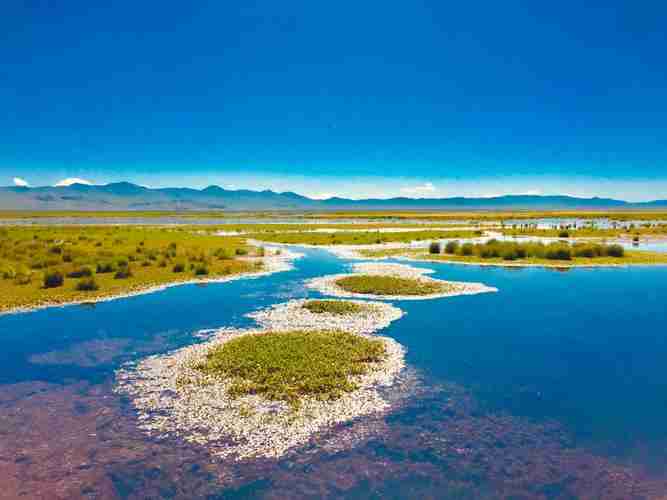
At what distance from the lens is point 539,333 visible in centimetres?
1988

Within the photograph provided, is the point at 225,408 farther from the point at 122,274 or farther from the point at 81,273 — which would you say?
the point at 81,273

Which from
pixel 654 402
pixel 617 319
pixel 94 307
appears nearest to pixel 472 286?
pixel 617 319

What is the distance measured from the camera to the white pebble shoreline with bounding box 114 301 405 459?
10942mm

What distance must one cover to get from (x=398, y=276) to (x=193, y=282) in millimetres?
13821

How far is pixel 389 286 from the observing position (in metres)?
28.9

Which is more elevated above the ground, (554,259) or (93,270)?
(554,259)

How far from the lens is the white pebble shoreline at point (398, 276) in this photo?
89.1 feet

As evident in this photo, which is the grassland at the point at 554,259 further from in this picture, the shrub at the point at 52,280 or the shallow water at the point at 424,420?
the shrub at the point at 52,280

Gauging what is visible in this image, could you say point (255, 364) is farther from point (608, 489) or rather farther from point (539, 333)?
point (539, 333)

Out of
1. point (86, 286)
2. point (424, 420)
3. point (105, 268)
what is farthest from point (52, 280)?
point (424, 420)

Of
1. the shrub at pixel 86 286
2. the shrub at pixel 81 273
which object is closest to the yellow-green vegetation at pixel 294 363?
the shrub at pixel 86 286

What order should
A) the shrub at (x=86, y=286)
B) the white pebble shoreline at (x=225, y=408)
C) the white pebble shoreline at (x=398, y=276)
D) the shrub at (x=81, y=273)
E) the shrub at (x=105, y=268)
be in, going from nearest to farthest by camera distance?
the white pebble shoreline at (x=225, y=408), the white pebble shoreline at (x=398, y=276), the shrub at (x=86, y=286), the shrub at (x=81, y=273), the shrub at (x=105, y=268)

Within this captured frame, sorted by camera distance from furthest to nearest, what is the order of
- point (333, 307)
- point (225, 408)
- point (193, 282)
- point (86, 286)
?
point (193, 282)
point (86, 286)
point (333, 307)
point (225, 408)

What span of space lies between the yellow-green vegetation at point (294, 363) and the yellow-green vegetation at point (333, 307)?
3.86m
